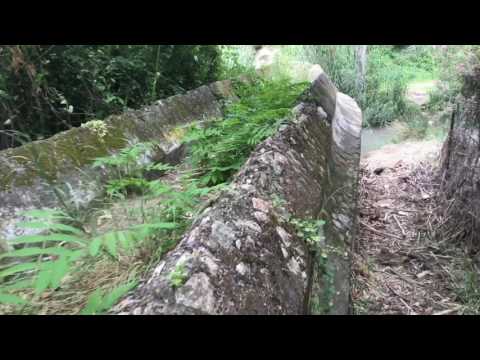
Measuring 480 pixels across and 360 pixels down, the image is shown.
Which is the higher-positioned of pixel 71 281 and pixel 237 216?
pixel 237 216

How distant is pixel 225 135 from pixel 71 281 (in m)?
1.79

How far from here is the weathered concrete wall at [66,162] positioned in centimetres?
187

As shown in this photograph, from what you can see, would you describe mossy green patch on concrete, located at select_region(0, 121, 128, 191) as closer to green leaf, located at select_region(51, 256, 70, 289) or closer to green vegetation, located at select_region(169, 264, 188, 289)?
green leaf, located at select_region(51, 256, 70, 289)

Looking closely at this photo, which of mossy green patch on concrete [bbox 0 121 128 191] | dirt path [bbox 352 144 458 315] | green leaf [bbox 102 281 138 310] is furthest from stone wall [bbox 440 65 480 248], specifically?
mossy green patch on concrete [bbox 0 121 128 191]

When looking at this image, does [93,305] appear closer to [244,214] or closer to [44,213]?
[44,213]

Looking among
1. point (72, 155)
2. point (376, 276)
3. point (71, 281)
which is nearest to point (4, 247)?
point (71, 281)

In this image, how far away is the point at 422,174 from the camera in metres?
4.57

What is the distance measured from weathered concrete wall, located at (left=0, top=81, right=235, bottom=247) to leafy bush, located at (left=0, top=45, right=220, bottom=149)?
362 millimetres

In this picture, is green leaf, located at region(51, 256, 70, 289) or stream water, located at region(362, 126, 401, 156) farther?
stream water, located at region(362, 126, 401, 156)

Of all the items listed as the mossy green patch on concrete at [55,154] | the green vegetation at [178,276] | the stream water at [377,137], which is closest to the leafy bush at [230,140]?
the mossy green patch on concrete at [55,154]

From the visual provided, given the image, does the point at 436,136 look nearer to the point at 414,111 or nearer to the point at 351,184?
the point at 414,111

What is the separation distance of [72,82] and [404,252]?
136 inches

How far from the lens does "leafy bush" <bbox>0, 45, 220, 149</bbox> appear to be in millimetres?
2641

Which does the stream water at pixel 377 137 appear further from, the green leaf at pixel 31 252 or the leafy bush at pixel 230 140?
the green leaf at pixel 31 252
